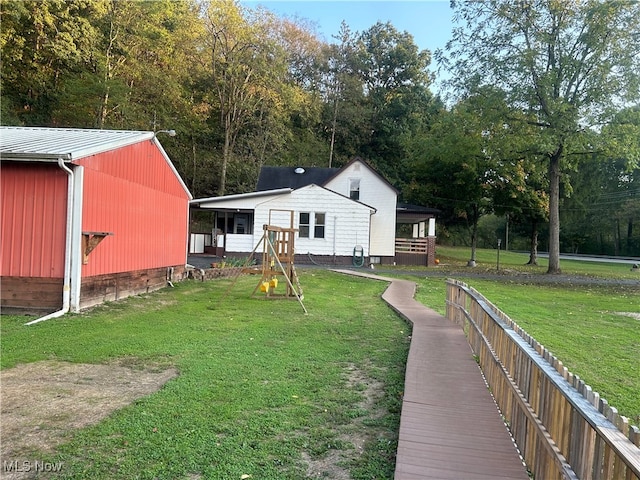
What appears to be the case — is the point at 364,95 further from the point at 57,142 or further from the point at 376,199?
the point at 57,142

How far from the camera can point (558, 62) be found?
1936cm

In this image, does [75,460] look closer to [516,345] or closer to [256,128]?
[516,345]

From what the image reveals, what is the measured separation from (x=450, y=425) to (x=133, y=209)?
9.37 meters

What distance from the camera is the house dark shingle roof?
26859 mm

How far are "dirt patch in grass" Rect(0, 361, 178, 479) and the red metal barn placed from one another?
3.45 m

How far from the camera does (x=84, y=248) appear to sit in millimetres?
8492

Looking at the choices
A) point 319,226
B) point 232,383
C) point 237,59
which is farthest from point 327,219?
point 232,383

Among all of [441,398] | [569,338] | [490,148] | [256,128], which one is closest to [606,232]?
[490,148]

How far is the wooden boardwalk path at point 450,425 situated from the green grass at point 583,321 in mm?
1459

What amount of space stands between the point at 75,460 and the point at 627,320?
10.9 metres

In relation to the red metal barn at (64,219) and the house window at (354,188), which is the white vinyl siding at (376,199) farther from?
the red metal barn at (64,219)

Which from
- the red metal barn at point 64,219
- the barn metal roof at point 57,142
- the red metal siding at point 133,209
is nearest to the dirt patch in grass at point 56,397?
the red metal barn at point 64,219

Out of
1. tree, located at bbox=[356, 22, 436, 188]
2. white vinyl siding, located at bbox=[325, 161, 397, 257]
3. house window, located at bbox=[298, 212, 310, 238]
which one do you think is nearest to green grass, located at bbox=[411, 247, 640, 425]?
white vinyl siding, located at bbox=[325, 161, 397, 257]

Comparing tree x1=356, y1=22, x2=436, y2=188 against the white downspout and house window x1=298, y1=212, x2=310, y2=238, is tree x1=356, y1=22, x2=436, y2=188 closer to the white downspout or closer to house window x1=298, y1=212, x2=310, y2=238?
house window x1=298, y1=212, x2=310, y2=238
